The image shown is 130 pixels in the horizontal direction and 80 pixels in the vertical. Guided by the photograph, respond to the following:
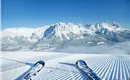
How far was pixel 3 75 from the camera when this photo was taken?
18.5m

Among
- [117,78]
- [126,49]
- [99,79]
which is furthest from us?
[126,49]

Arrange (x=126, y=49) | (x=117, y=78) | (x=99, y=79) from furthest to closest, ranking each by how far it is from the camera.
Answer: (x=126, y=49) → (x=117, y=78) → (x=99, y=79)

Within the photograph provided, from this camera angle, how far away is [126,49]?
194m

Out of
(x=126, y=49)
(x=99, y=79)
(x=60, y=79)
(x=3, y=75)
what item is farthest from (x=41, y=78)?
(x=126, y=49)

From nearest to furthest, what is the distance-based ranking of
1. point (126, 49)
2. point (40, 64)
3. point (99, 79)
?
1. point (99, 79)
2. point (40, 64)
3. point (126, 49)

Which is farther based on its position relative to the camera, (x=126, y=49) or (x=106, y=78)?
(x=126, y=49)

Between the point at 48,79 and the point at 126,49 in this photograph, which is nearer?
the point at 48,79

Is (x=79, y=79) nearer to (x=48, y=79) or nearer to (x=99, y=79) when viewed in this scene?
(x=99, y=79)

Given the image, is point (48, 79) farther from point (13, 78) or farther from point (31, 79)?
point (13, 78)

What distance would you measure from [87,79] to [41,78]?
5.44 m

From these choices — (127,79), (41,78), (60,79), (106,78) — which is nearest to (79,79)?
(60,79)

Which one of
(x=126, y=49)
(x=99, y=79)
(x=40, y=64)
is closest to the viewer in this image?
(x=99, y=79)

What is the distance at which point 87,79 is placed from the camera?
58.1ft

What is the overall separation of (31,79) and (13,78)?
2148 mm
